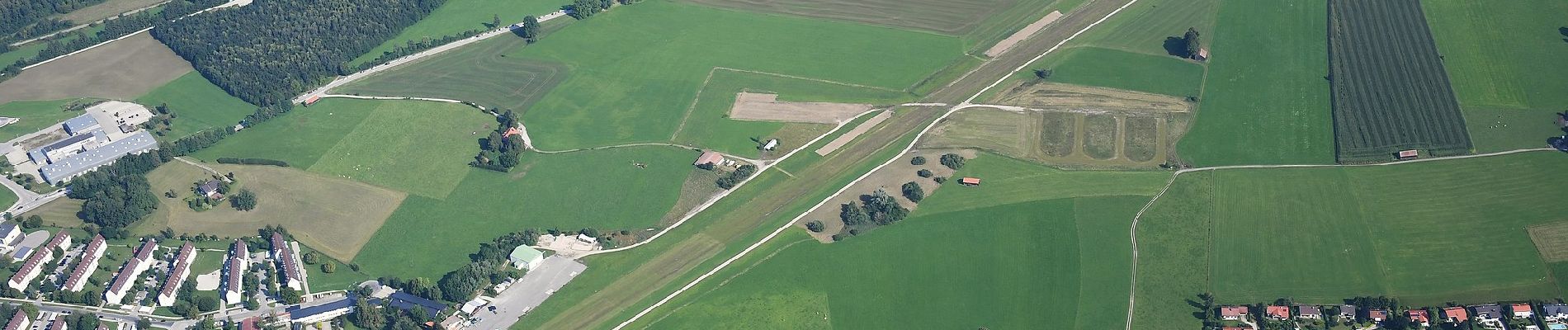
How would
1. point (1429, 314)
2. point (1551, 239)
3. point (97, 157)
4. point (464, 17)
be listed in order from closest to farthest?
point (1429, 314), point (1551, 239), point (97, 157), point (464, 17)

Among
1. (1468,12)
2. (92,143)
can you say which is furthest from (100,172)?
(1468,12)

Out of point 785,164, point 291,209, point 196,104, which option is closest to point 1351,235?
point 785,164

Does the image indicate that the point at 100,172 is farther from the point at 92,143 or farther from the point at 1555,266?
the point at 1555,266

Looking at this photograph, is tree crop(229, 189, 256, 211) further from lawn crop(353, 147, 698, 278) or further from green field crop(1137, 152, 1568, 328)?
green field crop(1137, 152, 1568, 328)

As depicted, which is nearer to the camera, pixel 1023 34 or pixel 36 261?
pixel 36 261

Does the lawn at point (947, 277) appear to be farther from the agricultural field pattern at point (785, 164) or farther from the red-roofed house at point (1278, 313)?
the red-roofed house at point (1278, 313)

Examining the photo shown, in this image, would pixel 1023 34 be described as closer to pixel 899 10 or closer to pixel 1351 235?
pixel 899 10

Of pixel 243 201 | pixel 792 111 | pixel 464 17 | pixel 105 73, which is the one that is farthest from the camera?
pixel 464 17
